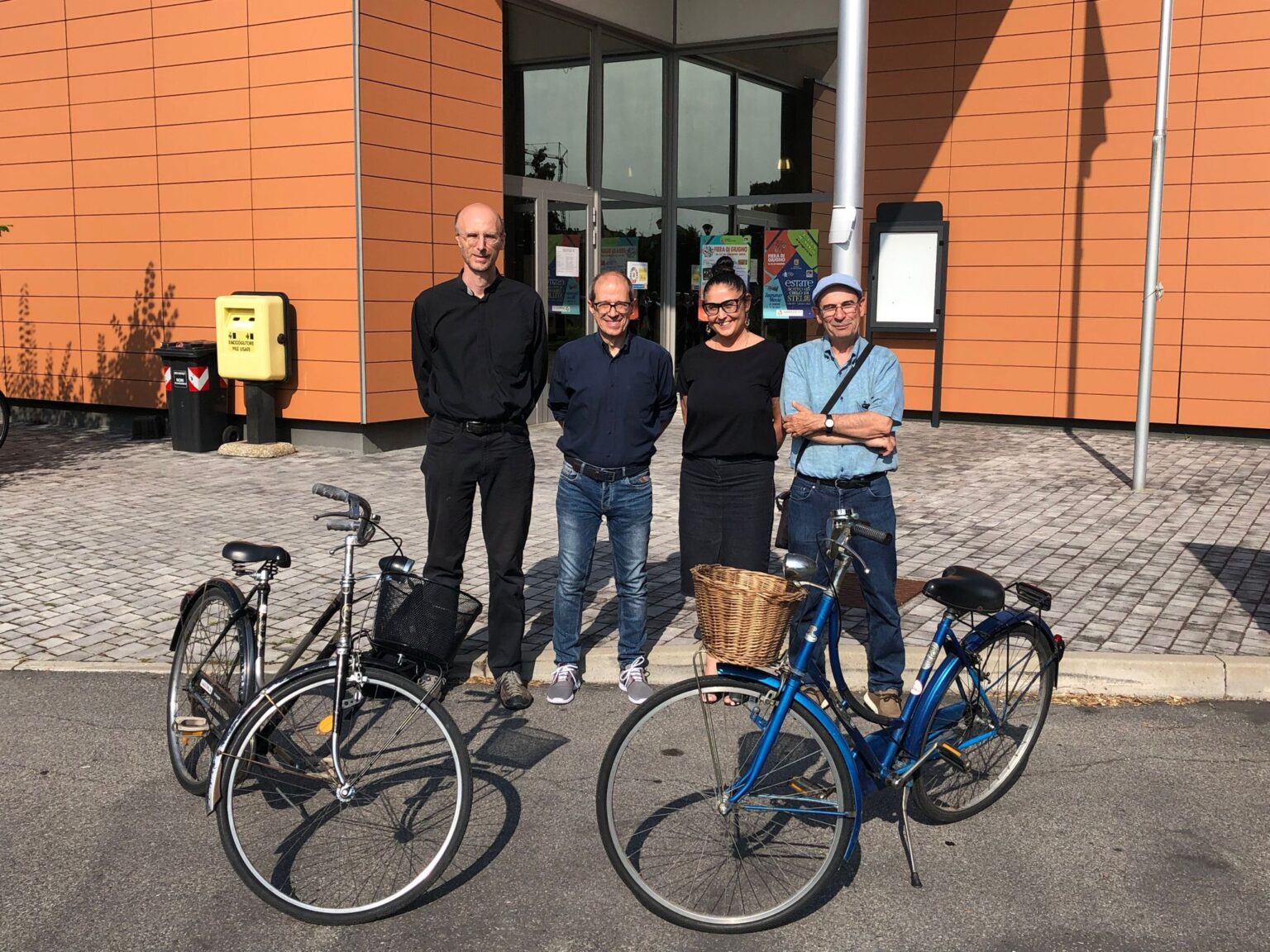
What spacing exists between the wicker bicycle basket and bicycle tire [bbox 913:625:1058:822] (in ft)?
2.89

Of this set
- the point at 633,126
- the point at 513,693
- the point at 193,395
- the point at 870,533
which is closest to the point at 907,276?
the point at 633,126

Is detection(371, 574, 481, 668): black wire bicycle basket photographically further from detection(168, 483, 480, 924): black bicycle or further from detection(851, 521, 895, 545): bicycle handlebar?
detection(851, 521, 895, 545): bicycle handlebar

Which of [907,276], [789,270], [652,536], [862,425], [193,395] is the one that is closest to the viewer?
[862,425]

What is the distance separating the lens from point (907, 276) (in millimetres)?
→ 15461

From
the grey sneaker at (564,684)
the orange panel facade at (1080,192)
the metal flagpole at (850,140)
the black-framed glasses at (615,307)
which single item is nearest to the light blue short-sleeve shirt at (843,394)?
the black-framed glasses at (615,307)

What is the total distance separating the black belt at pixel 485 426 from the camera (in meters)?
5.25

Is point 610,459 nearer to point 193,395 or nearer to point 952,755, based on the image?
point 952,755

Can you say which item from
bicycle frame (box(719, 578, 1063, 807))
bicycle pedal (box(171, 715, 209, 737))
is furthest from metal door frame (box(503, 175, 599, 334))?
bicycle frame (box(719, 578, 1063, 807))

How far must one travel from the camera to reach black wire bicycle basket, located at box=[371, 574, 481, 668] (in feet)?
12.8

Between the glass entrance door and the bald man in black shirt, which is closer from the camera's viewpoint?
the bald man in black shirt

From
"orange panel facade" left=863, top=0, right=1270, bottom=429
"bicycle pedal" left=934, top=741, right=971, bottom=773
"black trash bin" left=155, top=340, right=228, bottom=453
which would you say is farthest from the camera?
"orange panel facade" left=863, top=0, right=1270, bottom=429

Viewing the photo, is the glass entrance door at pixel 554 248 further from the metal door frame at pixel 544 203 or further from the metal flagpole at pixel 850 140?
the metal flagpole at pixel 850 140

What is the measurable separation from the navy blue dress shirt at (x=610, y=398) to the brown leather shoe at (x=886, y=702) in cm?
142

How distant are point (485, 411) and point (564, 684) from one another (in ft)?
4.23
